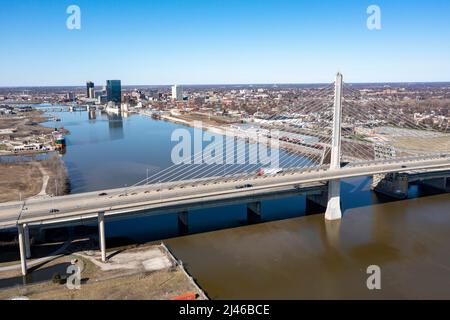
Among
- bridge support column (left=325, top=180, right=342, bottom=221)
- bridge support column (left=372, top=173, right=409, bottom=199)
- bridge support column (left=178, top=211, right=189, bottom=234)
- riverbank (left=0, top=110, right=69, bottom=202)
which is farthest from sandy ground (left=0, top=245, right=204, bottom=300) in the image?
bridge support column (left=372, top=173, right=409, bottom=199)

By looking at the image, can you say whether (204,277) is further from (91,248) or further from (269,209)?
(269,209)

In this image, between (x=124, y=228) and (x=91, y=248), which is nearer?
(x=91, y=248)

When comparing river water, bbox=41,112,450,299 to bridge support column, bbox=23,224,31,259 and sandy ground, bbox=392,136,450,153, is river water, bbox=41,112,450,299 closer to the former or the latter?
bridge support column, bbox=23,224,31,259

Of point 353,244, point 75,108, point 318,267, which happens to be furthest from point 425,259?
point 75,108

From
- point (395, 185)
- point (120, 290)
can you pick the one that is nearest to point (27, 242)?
point (120, 290)

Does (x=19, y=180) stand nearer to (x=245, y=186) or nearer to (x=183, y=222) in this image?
(x=183, y=222)

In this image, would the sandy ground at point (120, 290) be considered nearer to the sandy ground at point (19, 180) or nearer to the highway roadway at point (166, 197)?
the highway roadway at point (166, 197)

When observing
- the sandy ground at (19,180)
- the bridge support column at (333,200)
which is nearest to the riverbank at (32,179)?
the sandy ground at (19,180)
